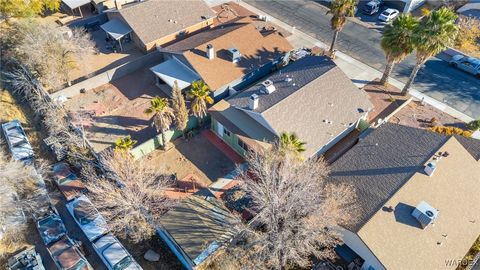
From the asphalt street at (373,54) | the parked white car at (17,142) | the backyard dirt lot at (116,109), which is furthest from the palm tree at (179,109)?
the asphalt street at (373,54)

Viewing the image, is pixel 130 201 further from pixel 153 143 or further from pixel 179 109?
pixel 179 109

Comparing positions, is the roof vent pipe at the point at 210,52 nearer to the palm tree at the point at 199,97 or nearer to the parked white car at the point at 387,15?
the palm tree at the point at 199,97

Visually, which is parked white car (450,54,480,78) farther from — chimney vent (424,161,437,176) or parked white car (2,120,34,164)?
parked white car (2,120,34,164)

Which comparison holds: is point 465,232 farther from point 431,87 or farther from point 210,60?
point 210,60

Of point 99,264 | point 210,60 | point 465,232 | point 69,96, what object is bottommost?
point 99,264

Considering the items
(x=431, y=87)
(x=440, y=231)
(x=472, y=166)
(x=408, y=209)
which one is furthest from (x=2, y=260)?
(x=431, y=87)

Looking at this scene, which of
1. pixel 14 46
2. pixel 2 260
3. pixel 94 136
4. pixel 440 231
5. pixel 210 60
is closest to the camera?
pixel 440 231
